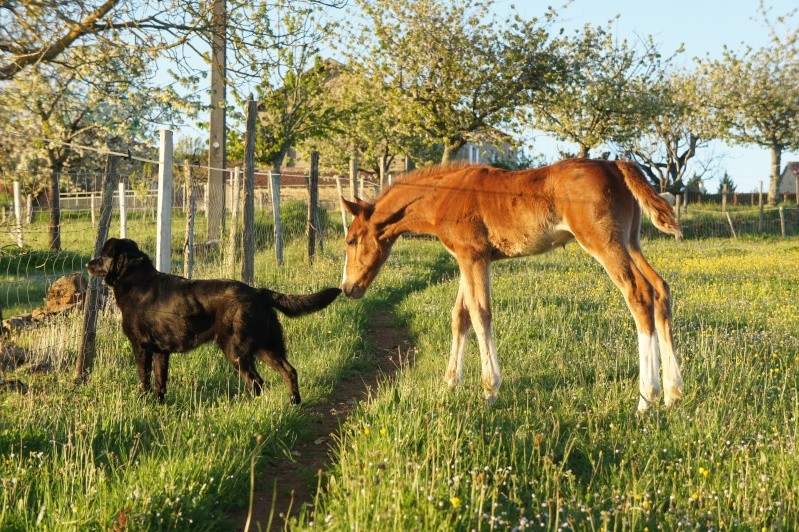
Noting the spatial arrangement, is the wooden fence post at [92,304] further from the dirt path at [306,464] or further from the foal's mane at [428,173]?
the foal's mane at [428,173]

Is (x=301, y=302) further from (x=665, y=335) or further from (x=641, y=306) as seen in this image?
(x=665, y=335)

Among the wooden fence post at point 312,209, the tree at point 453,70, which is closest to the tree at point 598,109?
the tree at point 453,70

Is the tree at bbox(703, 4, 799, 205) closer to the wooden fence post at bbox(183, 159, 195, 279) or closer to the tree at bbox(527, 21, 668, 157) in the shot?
the tree at bbox(527, 21, 668, 157)

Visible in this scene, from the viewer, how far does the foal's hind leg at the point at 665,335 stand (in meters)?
6.55

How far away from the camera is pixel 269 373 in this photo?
824 centimetres

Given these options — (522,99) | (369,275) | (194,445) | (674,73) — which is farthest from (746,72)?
(194,445)

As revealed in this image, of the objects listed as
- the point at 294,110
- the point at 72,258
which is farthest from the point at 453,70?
the point at 72,258

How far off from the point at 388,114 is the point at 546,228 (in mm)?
25288

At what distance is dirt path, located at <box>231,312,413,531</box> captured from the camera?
16.5ft

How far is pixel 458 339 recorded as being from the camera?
7.61 m

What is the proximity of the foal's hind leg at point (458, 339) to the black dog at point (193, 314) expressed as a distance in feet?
3.86

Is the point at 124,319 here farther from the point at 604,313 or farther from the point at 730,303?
the point at 730,303

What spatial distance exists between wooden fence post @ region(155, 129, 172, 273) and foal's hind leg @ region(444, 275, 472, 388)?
13.2 ft

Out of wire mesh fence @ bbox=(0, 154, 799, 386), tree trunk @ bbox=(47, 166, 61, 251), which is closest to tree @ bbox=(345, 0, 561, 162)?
wire mesh fence @ bbox=(0, 154, 799, 386)
